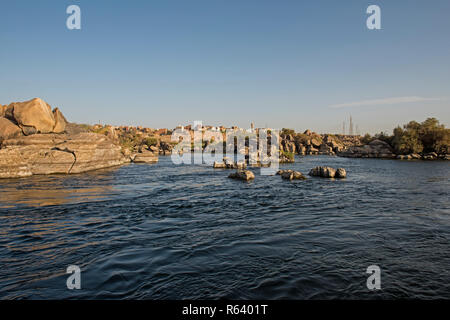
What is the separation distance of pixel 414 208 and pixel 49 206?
753 inches

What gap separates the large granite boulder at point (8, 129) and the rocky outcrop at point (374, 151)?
71.4 meters

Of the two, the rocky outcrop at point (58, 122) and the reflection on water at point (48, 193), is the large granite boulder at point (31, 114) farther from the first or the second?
the reflection on water at point (48, 193)

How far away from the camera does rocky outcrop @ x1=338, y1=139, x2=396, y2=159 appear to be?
65.8m

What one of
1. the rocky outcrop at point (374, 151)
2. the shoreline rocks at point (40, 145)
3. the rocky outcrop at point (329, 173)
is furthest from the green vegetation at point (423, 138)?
the shoreline rocks at point (40, 145)

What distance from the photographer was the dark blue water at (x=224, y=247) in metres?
5.68

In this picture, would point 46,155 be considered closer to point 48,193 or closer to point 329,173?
point 48,193

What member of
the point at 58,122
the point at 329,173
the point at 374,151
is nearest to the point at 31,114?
the point at 58,122

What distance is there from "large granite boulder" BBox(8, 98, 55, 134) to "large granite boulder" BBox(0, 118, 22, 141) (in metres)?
0.72

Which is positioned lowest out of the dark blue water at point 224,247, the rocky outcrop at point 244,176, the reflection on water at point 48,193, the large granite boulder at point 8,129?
the dark blue water at point 224,247

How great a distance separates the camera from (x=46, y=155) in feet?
90.4

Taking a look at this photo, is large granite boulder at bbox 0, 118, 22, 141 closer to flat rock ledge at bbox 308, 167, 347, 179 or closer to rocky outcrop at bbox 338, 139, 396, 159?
flat rock ledge at bbox 308, 167, 347, 179

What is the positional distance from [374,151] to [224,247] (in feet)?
234

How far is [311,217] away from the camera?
1187 centimetres
